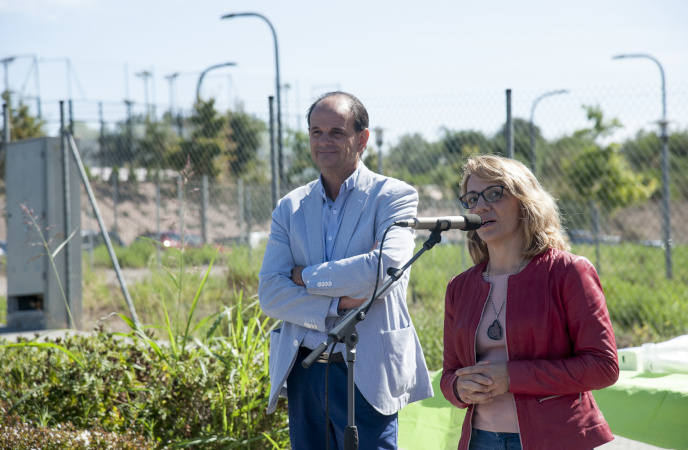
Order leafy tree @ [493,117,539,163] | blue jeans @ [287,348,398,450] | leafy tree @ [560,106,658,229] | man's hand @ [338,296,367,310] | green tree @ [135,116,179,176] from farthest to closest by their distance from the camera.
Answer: green tree @ [135,116,179,176] < leafy tree @ [560,106,658,229] < leafy tree @ [493,117,539,163] < man's hand @ [338,296,367,310] < blue jeans @ [287,348,398,450]

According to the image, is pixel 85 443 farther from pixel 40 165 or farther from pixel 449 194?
pixel 449 194

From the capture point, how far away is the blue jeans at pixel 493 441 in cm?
221

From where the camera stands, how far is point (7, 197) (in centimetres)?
828

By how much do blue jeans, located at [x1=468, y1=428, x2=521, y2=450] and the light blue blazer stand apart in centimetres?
47

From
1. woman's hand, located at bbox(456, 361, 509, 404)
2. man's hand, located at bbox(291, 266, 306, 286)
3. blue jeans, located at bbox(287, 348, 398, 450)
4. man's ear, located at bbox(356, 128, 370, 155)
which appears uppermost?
man's ear, located at bbox(356, 128, 370, 155)

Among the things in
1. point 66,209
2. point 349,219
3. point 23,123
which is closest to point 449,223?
point 349,219

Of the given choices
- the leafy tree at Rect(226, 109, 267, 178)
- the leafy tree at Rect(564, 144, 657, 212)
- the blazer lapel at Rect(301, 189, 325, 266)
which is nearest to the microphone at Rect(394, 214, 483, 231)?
the blazer lapel at Rect(301, 189, 325, 266)

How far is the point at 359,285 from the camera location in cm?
280

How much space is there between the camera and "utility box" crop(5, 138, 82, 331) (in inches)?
308

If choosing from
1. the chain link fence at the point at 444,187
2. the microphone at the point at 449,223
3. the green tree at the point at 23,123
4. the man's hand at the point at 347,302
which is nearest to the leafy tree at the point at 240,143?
the chain link fence at the point at 444,187

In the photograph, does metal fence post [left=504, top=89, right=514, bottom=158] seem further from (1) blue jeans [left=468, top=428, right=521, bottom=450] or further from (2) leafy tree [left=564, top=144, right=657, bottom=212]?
(2) leafy tree [left=564, top=144, right=657, bottom=212]

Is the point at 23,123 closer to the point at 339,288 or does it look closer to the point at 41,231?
the point at 41,231

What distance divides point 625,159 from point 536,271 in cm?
1758

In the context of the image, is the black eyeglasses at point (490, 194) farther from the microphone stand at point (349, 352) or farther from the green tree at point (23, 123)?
Answer: the green tree at point (23, 123)
